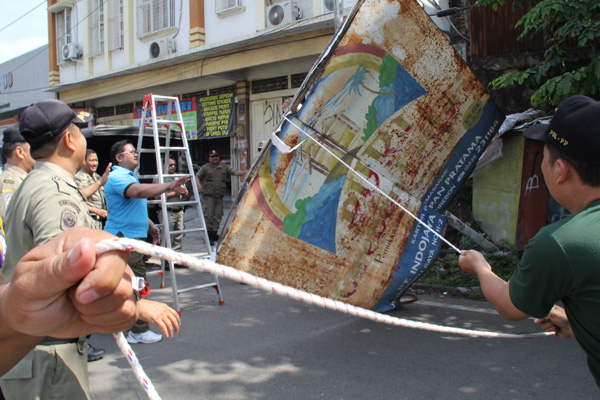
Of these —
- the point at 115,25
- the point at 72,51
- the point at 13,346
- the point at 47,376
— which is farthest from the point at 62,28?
the point at 13,346

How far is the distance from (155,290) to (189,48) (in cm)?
956

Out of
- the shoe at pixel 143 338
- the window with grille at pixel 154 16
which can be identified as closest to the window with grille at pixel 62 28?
the window with grille at pixel 154 16

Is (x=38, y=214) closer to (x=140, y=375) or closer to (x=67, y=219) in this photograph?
(x=67, y=219)

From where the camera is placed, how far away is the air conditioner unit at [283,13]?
1134cm

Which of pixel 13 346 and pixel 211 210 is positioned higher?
pixel 13 346

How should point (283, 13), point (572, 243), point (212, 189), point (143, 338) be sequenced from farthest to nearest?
point (283, 13) < point (212, 189) < point (143, 338) < point (572, 243)

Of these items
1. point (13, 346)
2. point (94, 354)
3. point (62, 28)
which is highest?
point (62, 28)

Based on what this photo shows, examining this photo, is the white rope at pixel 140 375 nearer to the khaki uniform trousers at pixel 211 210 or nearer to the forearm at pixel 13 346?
the forearm at pixel 13 346

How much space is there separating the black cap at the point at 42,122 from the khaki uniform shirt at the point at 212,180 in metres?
7.85

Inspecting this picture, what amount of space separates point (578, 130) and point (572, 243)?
39 cm

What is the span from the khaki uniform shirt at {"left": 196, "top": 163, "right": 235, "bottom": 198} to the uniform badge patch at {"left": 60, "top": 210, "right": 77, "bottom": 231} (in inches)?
317

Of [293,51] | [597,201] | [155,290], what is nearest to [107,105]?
[293,51]

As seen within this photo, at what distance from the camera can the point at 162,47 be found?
14.7 meters

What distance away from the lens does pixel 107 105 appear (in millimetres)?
18406
